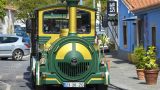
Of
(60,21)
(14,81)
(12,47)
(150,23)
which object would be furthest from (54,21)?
(12,47)

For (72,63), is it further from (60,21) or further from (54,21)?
(54,21)

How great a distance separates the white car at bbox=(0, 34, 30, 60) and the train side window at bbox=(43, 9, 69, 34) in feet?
54.4

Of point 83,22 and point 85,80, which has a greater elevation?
point 83,22

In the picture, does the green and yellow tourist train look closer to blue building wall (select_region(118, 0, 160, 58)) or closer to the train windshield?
the train windshield

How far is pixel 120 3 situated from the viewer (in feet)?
116

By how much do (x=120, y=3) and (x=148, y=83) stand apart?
1893 centimetres

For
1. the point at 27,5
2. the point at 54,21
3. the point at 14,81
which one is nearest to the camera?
the point at 54,21

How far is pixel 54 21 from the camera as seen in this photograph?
16219 mm

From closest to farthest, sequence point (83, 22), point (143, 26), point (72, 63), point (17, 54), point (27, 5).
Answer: point (72, 63)
point (83, 22)
point (143, 26)
point (17, 54)
point (27, 5)

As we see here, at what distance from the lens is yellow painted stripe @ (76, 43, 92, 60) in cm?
1367

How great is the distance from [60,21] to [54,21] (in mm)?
215

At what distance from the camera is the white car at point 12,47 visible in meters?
32.5

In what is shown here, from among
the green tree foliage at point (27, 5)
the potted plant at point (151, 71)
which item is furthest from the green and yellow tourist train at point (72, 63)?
the green tree foliage at point (27, 5)

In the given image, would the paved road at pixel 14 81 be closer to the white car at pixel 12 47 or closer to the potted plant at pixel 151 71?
the potted plant at pixel 151 71
